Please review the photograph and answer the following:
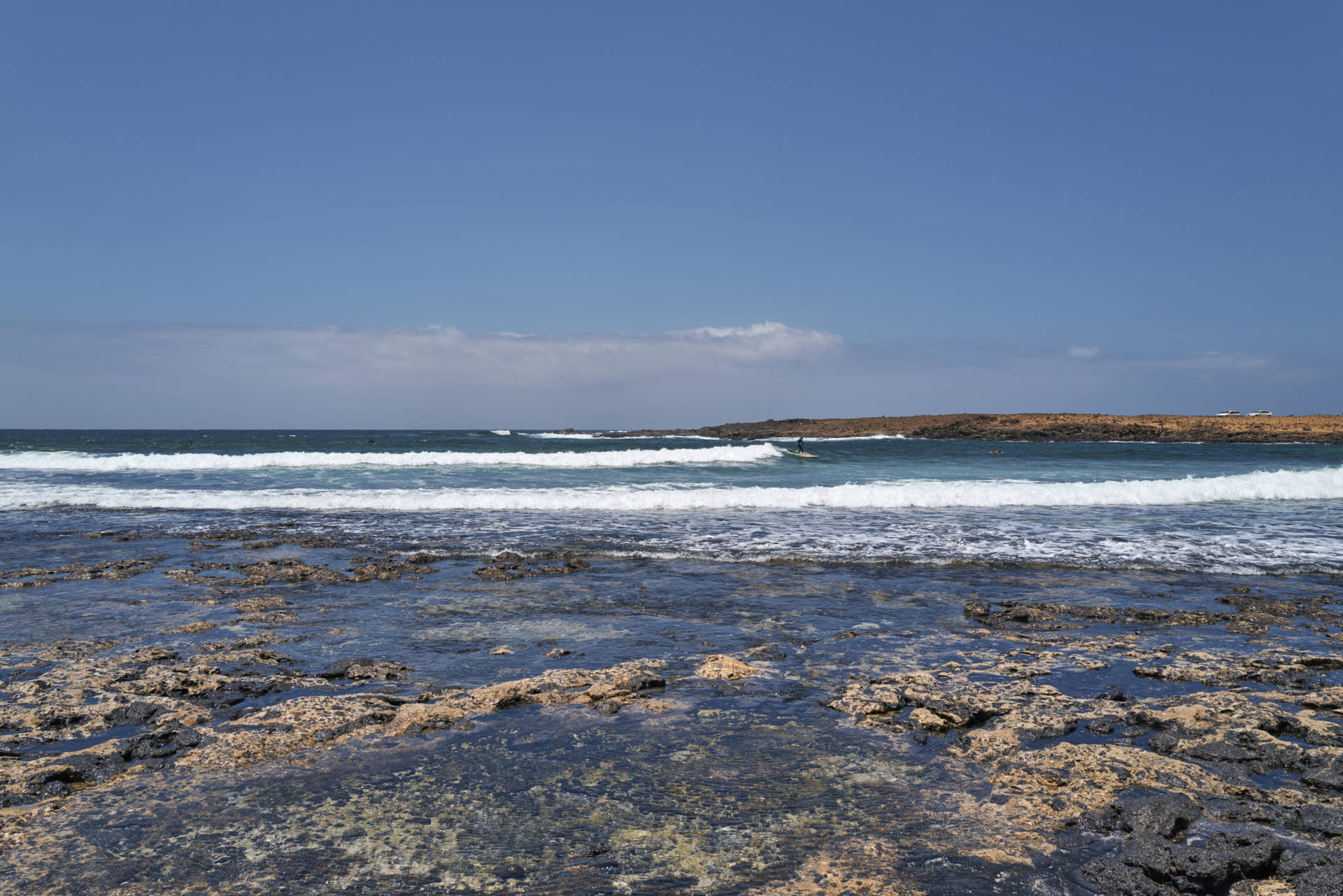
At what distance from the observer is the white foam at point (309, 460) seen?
28.4 m

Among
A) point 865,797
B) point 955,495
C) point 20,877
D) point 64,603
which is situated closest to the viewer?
point 20,877

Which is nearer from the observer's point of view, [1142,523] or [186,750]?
[186,750]

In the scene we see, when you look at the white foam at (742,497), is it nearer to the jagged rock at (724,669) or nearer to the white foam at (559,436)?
the jagged rock at (724,669)

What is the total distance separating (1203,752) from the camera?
381 centimetres

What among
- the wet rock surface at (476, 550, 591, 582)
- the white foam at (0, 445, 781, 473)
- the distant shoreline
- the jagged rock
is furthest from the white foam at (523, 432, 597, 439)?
the jagged rock

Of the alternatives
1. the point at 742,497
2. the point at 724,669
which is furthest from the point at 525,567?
the point at 742,497

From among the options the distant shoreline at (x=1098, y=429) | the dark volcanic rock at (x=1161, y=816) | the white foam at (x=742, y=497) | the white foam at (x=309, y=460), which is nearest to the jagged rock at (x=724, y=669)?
the dark volcanic rock at (x=1161, y=816)

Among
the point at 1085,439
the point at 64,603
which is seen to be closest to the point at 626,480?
→ the point at 64,603

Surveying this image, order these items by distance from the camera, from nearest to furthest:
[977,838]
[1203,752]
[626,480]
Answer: [977,838], [1203,752], [626,480]

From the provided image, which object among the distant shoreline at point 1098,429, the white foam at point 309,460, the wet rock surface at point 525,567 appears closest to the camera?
the wet rock surface at point 525,567

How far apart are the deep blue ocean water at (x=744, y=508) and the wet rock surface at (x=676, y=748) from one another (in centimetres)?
348

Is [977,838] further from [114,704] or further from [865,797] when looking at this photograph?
[114,704]

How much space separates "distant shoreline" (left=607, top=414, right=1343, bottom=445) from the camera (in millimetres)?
49469

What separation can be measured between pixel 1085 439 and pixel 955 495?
45012 millimetres
